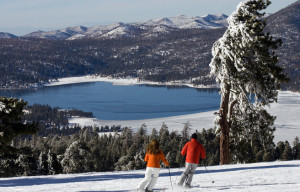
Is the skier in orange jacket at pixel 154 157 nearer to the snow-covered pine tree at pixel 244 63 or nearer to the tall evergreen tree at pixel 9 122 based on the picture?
the snow-covered pine tree at pixel 244 63

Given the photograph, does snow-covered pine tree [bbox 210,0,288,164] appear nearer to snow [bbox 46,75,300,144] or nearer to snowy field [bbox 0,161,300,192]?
snowy field [bbox 0,161,300,192]

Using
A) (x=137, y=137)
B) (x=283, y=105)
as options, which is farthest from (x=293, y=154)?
(x=283, y=105)

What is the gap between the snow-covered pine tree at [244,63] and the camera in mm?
21203

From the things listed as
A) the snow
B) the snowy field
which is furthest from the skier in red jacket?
the snow

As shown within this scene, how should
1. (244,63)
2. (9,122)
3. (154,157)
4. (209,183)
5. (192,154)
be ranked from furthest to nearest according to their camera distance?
(9,122) → (244,63) → (209,183) → (192,154) → (154,157)

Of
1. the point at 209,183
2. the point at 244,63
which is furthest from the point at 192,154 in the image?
the point at 244,63

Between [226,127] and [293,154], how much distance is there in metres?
65.3

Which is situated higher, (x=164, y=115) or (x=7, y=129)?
(x=7, y=129)

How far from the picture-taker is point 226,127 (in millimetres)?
23406

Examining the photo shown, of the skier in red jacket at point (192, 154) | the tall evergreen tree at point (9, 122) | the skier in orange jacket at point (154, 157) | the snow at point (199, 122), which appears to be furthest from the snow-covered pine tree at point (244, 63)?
the snow at point (199, 122)

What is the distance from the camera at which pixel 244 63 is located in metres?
21.4

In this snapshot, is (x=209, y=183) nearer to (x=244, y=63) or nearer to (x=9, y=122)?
(x=244, y=63)

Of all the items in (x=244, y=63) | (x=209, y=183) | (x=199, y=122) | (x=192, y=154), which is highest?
(x=244, y=63)

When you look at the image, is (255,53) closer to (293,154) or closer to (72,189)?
(72,189)
